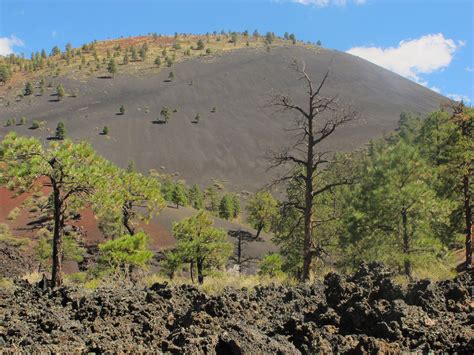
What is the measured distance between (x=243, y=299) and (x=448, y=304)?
3328 millimetres

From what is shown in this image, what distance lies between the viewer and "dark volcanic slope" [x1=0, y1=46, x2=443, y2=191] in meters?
96.1

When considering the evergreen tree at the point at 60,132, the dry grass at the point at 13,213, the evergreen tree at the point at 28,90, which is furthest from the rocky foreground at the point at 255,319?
the evergreen tree at the point at 28,90

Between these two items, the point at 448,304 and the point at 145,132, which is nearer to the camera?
the point at 448,304

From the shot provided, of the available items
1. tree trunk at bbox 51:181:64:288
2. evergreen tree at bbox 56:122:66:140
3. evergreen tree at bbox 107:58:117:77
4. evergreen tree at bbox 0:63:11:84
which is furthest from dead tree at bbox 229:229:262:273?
evergreen tree at bbox 0:63:11:84

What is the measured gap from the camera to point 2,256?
28781mm

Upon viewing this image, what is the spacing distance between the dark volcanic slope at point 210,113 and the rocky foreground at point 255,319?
73.8 meters

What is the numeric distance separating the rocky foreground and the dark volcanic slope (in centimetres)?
7383

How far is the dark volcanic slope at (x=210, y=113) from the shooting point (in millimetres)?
96062

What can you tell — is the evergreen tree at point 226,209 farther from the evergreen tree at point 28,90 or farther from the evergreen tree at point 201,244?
the evergreen tree at point 28,90

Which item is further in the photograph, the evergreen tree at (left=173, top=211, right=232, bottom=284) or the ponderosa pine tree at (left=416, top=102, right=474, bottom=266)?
the evergreen tree at (left=173, top=211, right=232, bottom=284)

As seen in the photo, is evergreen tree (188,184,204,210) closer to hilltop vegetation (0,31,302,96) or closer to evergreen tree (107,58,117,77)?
hilltop vegetation (0,31,302,96)

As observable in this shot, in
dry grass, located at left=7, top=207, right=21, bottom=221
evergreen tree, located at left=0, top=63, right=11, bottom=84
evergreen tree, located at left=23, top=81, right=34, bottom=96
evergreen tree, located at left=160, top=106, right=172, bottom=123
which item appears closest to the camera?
dry grass, located at left=7, top=207, right=21, bottom=221

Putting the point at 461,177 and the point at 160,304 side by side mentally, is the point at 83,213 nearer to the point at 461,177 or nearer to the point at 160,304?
the point at 461,177

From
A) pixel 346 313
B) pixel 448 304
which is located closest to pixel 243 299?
pixel 346 313
